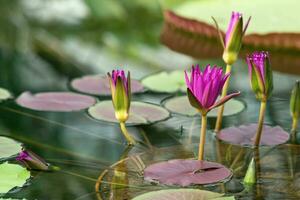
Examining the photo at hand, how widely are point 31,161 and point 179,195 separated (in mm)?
260

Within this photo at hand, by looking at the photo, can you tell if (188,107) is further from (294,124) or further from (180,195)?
(180,195)

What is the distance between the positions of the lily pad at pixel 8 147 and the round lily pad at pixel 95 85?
331 millimetres

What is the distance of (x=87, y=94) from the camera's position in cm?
164

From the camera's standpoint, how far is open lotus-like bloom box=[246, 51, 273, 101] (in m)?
1.21

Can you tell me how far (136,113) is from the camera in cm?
150

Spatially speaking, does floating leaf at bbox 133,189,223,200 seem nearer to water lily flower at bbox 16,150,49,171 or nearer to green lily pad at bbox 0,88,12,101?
water lily flower at bbox 16,150,49,171

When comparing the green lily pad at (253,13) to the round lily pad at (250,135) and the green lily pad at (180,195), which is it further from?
the green lily pad at (180,195)

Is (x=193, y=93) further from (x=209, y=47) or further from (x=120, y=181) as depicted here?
(x=209, y=47)

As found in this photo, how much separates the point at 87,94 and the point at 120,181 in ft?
1.63

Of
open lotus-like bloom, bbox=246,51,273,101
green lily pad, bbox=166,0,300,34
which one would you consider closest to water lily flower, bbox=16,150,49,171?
open lotus-like bloom, bbox=246,51,273,101

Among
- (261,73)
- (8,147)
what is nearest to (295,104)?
(261,73)

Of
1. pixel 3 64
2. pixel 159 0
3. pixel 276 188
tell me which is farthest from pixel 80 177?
pixel 159 0

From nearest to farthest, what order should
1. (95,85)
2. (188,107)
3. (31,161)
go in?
(31,161) → (188,107) → (95,85)

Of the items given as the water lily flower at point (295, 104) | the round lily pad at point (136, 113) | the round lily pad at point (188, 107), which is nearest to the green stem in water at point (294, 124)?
the water lily flower at point (295, 104)
